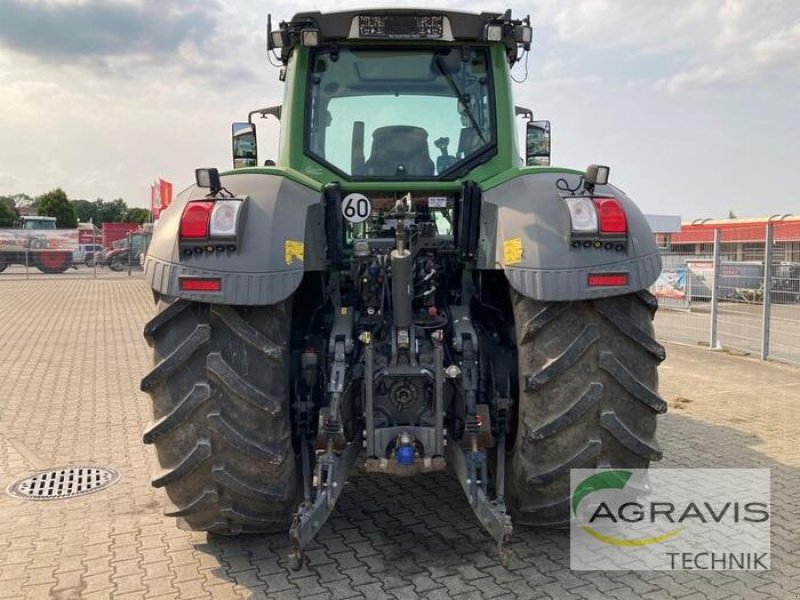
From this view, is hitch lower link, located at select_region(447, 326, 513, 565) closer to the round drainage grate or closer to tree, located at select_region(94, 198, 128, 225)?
the round drainage grate

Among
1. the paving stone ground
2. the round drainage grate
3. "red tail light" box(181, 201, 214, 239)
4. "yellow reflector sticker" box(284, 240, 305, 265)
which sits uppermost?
"red tail light" box(181, 201, 214, 239)

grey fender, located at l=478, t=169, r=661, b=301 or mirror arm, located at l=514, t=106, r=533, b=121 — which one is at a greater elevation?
mirror arm, located at l=514, t=106, r=533, b=121

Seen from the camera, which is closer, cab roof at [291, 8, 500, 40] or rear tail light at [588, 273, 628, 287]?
rear tail light at [588, 273, 628, 287]

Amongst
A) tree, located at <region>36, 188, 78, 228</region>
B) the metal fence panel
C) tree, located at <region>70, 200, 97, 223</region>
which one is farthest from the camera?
tree, located at <region>70, 200, 97, 223</region>

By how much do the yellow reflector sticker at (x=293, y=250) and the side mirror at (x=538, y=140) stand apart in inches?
92.9

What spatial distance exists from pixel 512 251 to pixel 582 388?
74 centimetres

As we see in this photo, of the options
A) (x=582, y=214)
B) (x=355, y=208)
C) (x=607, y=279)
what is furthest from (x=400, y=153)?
(x=607, y=279)

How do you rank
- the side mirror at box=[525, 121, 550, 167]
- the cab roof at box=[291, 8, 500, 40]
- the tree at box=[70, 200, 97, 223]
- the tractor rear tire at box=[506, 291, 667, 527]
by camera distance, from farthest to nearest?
the tree at box=[70, 200, 97, 223], the side mirror at box=[525, 121, 550, 167], the cab roof at box=[291, 8, 500, 40], the tractor rear tire at box=[506, 291, 667, 527]

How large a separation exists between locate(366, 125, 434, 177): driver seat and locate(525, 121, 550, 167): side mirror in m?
1.06

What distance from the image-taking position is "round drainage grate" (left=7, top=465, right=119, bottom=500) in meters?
4.76

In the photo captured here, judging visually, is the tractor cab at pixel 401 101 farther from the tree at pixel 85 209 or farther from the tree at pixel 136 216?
the tree at pixel 85 209

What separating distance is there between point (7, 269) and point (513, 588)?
35.0 m

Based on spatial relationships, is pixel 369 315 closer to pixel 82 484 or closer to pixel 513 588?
pixel 513 588

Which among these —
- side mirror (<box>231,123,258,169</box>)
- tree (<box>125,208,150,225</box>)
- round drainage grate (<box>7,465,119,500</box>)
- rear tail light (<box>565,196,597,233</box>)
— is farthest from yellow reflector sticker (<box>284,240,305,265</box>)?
tree (<box>125,208,150,225</box>)
